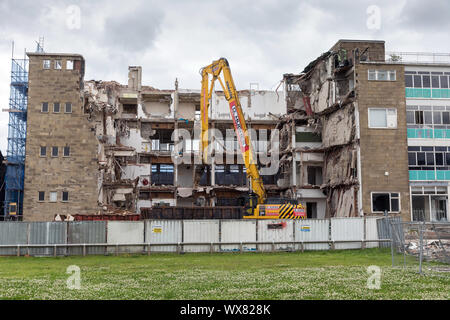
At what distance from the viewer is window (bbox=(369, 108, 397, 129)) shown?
146ft

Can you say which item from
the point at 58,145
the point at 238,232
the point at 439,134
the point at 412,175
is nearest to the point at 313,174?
the point at 412,175

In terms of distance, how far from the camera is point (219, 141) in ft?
190

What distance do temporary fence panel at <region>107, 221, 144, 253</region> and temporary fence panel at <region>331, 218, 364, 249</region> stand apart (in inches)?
490

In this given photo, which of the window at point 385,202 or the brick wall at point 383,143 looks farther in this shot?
the brick wall at point 383,143

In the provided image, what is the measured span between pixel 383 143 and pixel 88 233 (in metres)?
27.3

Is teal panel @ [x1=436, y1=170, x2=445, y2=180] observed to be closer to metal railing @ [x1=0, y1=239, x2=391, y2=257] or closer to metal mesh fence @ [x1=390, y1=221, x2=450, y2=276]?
metal railing @ [x1=0, y1=239, x2=391, y2=257]

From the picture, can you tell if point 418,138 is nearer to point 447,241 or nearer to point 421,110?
point 421,110

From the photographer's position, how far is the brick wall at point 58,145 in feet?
149

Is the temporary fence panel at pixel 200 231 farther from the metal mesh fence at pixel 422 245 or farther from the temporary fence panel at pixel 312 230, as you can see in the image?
the metal mesh fence at pixel 422 245

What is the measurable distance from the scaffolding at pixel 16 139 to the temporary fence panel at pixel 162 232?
22.8 meters

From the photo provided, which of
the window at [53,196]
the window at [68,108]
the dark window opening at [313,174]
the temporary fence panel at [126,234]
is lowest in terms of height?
the temporary fence panel at [126,234]

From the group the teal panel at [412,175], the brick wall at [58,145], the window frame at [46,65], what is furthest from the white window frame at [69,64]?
the teal panel at [412,175]

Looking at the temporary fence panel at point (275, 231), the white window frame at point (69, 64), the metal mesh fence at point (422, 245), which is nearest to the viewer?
the metal mesh fence at point (422, 245)

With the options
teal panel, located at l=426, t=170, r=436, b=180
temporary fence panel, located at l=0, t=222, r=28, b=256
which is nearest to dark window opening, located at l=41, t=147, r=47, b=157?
temporary fence panel, located at l=0, t=222, r=28, b=256
